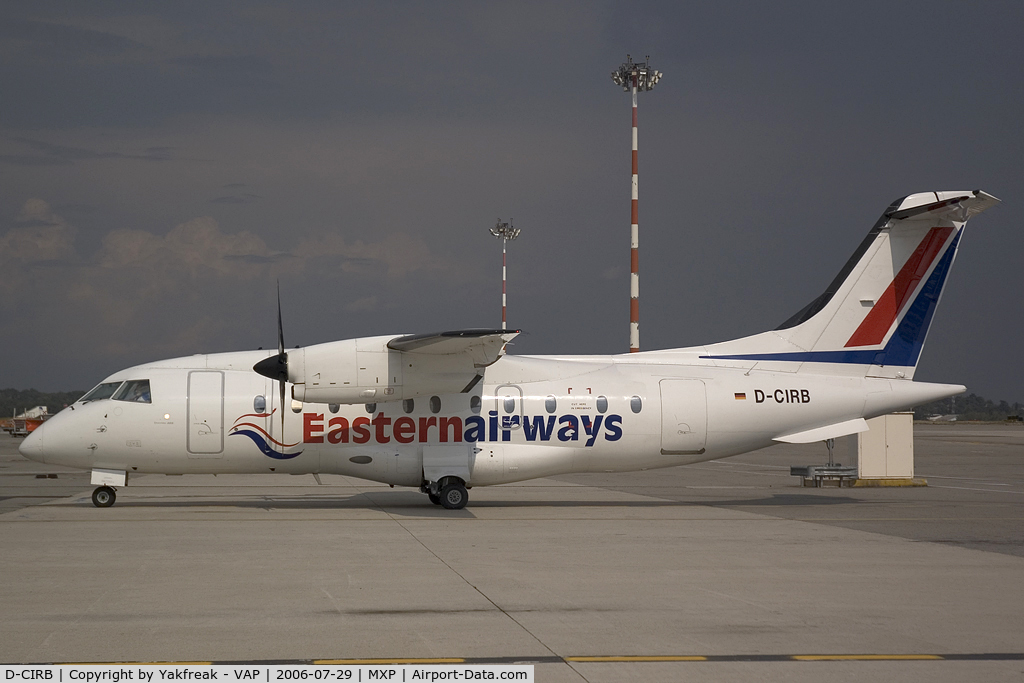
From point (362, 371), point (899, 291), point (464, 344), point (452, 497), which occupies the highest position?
point (899, 291)

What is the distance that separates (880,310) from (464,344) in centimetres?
1016

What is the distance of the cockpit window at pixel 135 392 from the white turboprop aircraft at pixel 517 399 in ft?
0.10

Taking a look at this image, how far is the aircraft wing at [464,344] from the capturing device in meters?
17.2

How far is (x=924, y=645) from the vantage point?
8.16 m

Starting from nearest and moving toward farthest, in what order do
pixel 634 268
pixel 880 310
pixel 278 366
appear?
pixel 278 366
pixel 880 310
pixel 634 268

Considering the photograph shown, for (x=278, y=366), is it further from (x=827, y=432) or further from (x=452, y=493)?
(x=827, y=432)

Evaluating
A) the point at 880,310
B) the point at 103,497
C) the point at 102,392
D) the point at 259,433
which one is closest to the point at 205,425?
the point at 259,433

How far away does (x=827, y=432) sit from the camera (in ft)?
66.6

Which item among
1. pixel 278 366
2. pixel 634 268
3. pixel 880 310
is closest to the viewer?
pixel 278 366

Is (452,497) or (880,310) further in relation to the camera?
(880,310)

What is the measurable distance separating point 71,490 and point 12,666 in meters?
19.1

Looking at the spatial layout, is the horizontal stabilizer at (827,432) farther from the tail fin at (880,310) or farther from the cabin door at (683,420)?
the cabin door at (683,420)

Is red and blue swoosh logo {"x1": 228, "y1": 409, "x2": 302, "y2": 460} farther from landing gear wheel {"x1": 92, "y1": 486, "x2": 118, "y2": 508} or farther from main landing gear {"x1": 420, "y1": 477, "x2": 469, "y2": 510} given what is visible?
main landing gear {"x1": 420, "y1": 477, "x2": 469, "y2": 510}

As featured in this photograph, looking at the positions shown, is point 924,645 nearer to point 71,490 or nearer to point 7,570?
point 7,570
